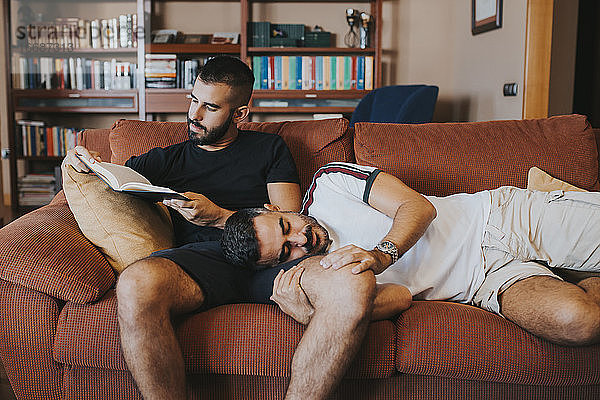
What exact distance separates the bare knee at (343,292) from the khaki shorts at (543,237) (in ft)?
1.42

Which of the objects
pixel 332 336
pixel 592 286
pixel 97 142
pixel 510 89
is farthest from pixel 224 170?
pixel 510 89

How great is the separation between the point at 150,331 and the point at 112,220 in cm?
46

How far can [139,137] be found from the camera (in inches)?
88.7

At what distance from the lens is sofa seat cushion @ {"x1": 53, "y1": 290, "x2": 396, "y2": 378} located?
1.56m

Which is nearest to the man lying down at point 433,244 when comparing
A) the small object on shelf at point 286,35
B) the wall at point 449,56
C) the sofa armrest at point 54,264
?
the sofa armrest at point 54,264

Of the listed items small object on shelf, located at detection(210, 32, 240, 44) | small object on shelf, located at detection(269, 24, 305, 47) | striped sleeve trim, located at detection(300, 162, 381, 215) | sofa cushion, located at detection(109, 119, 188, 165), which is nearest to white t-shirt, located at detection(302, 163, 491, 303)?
striped sleeve trim, located at detection(300, 162, 381, 215)

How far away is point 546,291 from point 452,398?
36cm

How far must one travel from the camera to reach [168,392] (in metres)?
1.44

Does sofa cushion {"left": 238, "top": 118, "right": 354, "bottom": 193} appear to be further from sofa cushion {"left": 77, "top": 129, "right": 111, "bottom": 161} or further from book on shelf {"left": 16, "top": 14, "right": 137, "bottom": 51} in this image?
book on shelf {"left": 16, "top": 14, "right": 137, "bottom": 51}

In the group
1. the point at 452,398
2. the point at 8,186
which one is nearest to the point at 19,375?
the point at 452,398

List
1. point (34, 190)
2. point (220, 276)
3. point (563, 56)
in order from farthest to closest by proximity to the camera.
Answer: point (34, 190), point (563, 56), point (220, 276)

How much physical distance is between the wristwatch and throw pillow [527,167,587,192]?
2.25 ft

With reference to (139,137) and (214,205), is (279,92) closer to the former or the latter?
(139,137)

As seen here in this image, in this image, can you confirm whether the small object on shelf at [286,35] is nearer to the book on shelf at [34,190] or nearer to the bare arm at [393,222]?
the book on shelf at [34,190]
